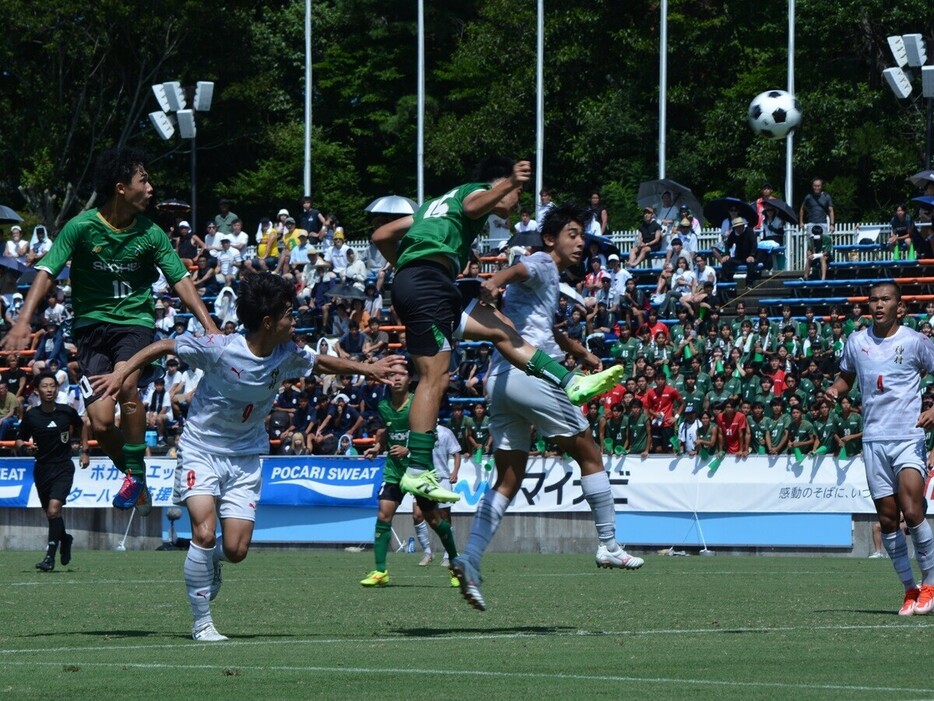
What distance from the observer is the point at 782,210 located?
100 feet

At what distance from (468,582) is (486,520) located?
668 millimetres

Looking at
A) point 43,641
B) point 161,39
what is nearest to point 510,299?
point 43,641

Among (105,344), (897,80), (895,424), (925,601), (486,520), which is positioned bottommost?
(925,601)

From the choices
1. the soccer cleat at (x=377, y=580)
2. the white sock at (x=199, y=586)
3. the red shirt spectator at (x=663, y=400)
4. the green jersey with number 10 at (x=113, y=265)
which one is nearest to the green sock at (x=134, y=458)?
the green jersey with number 10 at (x=113, y=265)

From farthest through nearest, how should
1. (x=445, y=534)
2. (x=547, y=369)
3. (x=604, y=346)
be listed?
(x=604, y=346) → (x=445, y=534) → (x=547, y=369)

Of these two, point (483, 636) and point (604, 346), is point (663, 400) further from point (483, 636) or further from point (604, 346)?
point (483, 636)

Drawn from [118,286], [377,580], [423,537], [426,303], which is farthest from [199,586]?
[423,537]

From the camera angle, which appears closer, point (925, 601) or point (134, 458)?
point (925, 601)

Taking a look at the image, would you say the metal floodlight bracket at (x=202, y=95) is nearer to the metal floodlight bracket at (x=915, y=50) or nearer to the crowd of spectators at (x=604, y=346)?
the crowd of spectators at (x=604, y=346)

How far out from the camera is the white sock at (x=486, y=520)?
10828 millimetres

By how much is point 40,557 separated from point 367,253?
12921mm

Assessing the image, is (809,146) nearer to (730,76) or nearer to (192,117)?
(730,76)

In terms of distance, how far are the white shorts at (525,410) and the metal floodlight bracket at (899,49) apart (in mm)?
23904

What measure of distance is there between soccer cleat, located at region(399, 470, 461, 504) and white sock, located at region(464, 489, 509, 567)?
58 centimetres
